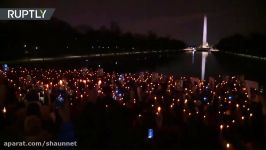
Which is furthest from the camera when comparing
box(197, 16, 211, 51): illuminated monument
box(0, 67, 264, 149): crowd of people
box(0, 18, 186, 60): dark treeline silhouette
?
box(197, 16, 211, 51): illuminated monument

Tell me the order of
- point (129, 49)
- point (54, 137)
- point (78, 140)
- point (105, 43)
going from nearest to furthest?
1. point (54, 137)
2. point (78, 140)
3. point (105, 43)
4. point (129, 49)

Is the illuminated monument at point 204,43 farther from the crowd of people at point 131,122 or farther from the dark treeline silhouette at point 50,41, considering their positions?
the crowd of people at point 131,122

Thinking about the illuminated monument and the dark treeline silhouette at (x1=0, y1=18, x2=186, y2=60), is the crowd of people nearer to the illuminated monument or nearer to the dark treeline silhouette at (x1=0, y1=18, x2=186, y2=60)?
the dark treeline silhouette at (x1=0, y1=18, x2=186, y2=60)

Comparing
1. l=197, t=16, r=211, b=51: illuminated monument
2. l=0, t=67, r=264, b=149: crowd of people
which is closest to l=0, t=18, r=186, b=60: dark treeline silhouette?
Result: l=197, t=16, r=211, b=51: illuminated monument

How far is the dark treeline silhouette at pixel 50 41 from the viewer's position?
176ft

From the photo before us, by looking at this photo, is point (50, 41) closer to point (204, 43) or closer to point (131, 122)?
point (131, 122)

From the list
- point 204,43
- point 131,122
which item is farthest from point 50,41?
point 204,43

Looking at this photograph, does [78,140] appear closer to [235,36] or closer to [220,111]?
[220,111]

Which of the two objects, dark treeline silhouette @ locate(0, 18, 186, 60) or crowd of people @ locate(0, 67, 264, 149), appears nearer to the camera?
crowd of people @ locate(0, 67, 264, 149)

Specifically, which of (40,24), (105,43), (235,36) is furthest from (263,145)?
(235,36)

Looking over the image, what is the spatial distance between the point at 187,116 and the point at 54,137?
3.95 m

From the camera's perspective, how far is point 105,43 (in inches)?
4173

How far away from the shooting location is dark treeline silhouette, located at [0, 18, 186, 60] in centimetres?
5365

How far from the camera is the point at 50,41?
70.9 m
